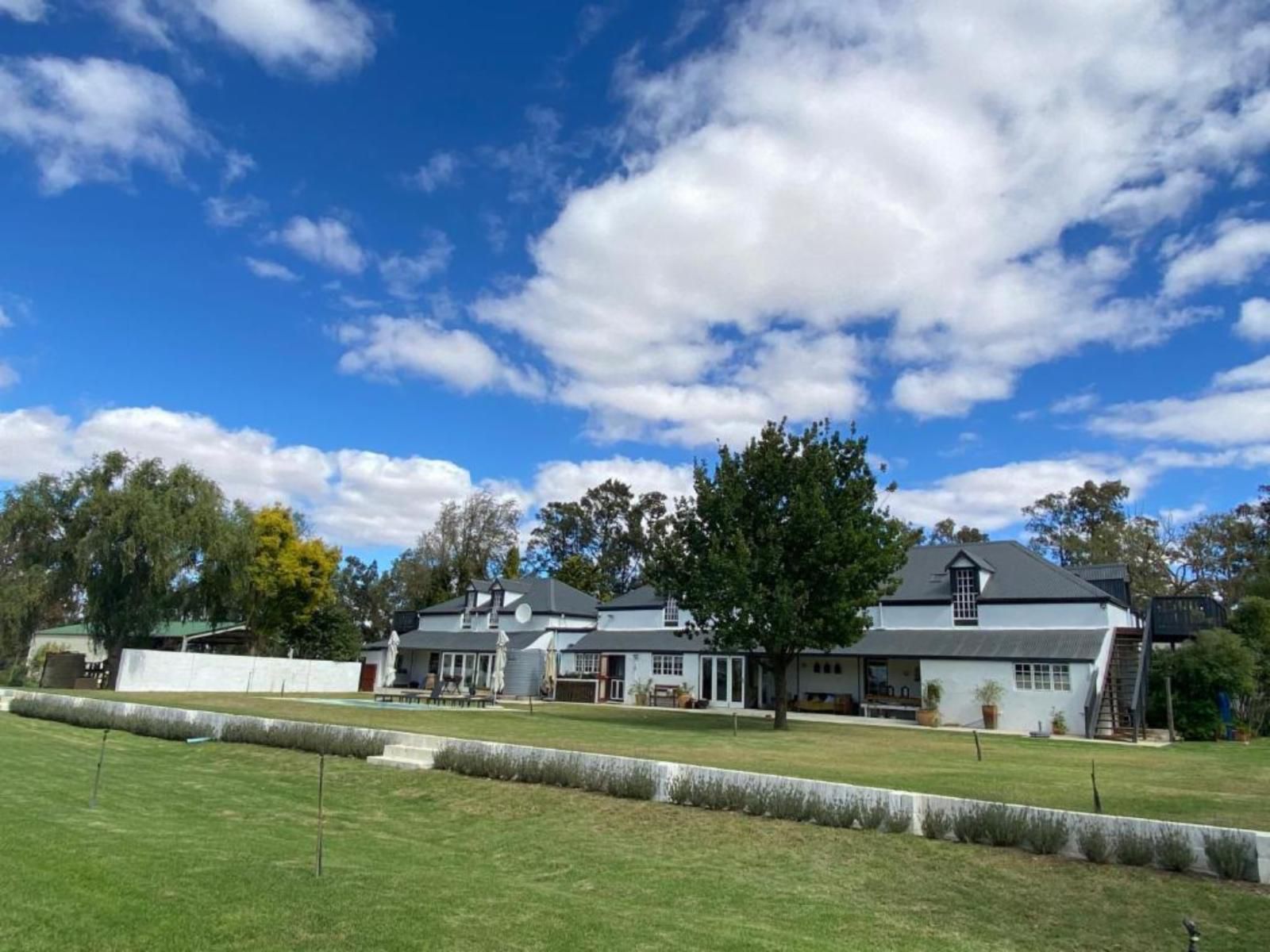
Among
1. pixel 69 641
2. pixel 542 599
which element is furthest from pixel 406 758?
pixel 69 641

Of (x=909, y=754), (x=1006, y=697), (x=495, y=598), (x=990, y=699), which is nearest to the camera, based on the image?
(x=909, y=754)

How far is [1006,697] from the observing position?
96.5 ft

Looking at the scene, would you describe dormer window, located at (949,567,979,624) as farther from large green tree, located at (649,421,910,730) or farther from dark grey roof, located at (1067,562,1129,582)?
large green tree, located at (649,421,910,730)

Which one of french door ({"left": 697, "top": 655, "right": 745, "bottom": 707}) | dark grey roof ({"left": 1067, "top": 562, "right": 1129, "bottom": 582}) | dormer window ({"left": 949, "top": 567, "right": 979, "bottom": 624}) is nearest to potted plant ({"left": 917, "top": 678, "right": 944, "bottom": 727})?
dormer window ({"left": 949, "top": 567, "right": 979, "bottom": 624})

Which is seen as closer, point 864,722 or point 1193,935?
point 1193,935

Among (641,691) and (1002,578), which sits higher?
(1002,578)

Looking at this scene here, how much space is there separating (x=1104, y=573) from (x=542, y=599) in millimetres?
29744

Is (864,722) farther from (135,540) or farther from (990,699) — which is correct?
(135,540)

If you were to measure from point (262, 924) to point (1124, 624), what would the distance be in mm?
34548

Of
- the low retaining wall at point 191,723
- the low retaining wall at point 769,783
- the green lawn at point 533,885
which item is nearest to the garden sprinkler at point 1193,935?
the green lawn at point 533,885

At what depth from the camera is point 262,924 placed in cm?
648

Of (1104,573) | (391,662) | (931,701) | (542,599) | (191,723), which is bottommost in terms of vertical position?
(191,723)

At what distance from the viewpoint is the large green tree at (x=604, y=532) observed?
260 ft

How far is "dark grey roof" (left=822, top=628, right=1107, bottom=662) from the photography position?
28.8 meters
